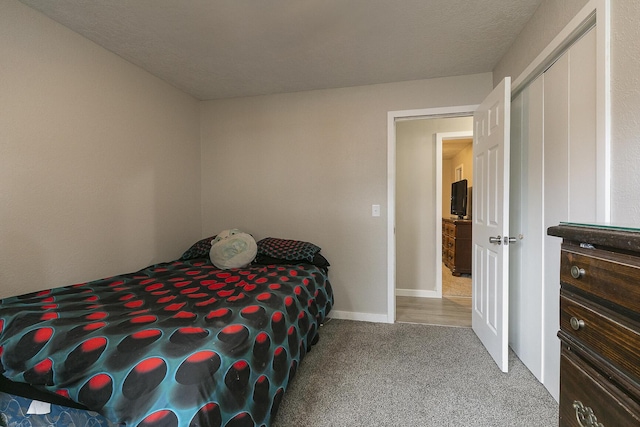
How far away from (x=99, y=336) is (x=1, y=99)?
→ 5.07 ft

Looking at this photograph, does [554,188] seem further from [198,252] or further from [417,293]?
[198,252]

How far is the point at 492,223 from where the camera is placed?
81.1 inches

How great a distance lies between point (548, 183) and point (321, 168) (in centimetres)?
189

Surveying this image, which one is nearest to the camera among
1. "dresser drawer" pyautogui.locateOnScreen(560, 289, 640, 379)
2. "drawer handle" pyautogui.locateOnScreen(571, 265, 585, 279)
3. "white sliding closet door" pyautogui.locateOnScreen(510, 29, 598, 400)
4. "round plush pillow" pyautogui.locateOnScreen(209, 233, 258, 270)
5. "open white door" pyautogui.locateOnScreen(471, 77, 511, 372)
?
"dresser drawer" pyautogui.locateOnScreen(560, 289, 640, 379)

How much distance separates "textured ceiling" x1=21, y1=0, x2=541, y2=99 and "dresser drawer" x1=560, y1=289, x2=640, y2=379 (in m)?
1.78

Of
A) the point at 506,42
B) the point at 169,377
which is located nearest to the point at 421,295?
the point at 506,42

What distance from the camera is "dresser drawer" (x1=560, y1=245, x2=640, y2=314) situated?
0.59m

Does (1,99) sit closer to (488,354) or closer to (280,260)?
(280,260)

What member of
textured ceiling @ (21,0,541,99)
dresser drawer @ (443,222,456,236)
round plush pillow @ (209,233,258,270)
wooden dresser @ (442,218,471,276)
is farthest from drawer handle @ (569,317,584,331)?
dresser drawer @ (443,222,456,236)

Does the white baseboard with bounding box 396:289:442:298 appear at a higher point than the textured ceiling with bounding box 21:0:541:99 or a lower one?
lower

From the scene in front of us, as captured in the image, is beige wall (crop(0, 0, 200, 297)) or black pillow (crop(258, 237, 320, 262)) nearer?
beige wall (crop(0, 0, 200, 297))

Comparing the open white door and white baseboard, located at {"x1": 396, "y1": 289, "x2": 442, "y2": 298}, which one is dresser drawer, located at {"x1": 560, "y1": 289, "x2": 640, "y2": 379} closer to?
the open white door

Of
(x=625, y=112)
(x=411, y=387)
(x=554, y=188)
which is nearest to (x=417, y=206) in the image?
(x=554, y=188)

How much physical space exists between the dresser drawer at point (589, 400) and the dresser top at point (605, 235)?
321mm
